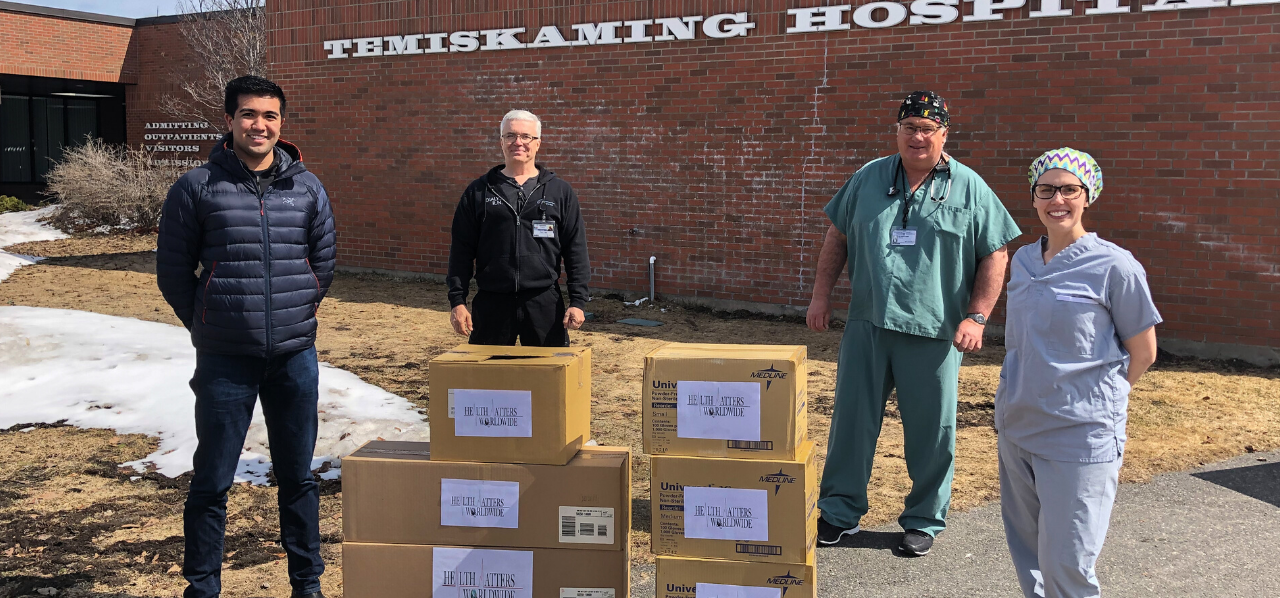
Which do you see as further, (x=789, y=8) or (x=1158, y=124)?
(x=789, y=8)

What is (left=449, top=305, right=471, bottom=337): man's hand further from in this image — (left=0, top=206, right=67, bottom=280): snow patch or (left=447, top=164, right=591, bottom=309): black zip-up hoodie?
(left=0, top=206, right=67, bottom=280): snow patch

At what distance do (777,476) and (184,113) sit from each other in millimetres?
25715

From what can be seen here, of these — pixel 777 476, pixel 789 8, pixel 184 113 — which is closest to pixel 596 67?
pixel 789 8

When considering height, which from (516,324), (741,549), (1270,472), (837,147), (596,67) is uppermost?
(596,67)

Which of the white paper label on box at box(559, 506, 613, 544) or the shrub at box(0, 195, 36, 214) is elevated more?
the shrub at box(0, 195, 36, 214)

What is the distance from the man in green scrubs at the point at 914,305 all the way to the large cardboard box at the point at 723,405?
1.40m

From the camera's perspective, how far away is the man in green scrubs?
4141 mm

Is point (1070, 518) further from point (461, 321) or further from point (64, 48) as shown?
point (64, 48)

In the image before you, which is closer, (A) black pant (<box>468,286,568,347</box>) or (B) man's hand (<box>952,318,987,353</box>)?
(B) man's hand (<box>952,318,987,353</box>)

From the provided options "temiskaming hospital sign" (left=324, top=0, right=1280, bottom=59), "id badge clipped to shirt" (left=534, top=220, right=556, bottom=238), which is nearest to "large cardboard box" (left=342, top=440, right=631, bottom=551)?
"id badge clipped to shirt" (left=534, top=220, right=556, bottom=238)

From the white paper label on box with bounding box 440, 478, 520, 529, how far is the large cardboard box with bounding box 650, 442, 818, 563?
454 millimetres

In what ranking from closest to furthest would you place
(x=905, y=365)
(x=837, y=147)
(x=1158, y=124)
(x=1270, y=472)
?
(x=905, y=365) → (x=1270, y=472) → (x=1158, y=124) → (x=837, y=147)

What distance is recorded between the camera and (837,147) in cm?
987

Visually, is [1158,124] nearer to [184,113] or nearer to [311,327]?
[311,327]
